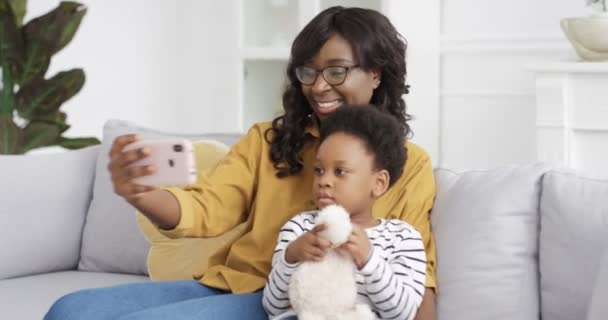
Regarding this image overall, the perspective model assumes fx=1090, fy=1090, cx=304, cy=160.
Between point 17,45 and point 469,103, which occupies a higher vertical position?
point 17,45

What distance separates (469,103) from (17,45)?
5.23 feet

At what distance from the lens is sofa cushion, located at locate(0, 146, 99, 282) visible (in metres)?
2.87

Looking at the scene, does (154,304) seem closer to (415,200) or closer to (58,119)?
(415,200)

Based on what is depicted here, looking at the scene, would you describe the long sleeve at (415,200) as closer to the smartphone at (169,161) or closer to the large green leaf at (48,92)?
the smartphone at (169,161)

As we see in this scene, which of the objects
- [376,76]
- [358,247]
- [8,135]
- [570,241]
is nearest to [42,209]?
[8,135]

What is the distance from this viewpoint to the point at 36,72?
3.83m

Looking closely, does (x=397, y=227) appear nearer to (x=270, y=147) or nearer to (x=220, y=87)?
(x=270, y=147)

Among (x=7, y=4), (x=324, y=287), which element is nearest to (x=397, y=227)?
(x=324, y=287)

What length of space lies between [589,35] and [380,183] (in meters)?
1.42

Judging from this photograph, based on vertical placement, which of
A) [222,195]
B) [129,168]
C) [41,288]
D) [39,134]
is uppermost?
[129,168]

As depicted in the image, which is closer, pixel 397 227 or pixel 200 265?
pixel 397 227

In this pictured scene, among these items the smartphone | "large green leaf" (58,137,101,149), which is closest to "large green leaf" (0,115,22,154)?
"large green leaf" (58,137,101,149)

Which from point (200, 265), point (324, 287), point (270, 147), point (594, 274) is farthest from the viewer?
point (200, 265)

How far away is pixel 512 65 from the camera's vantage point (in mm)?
3744
